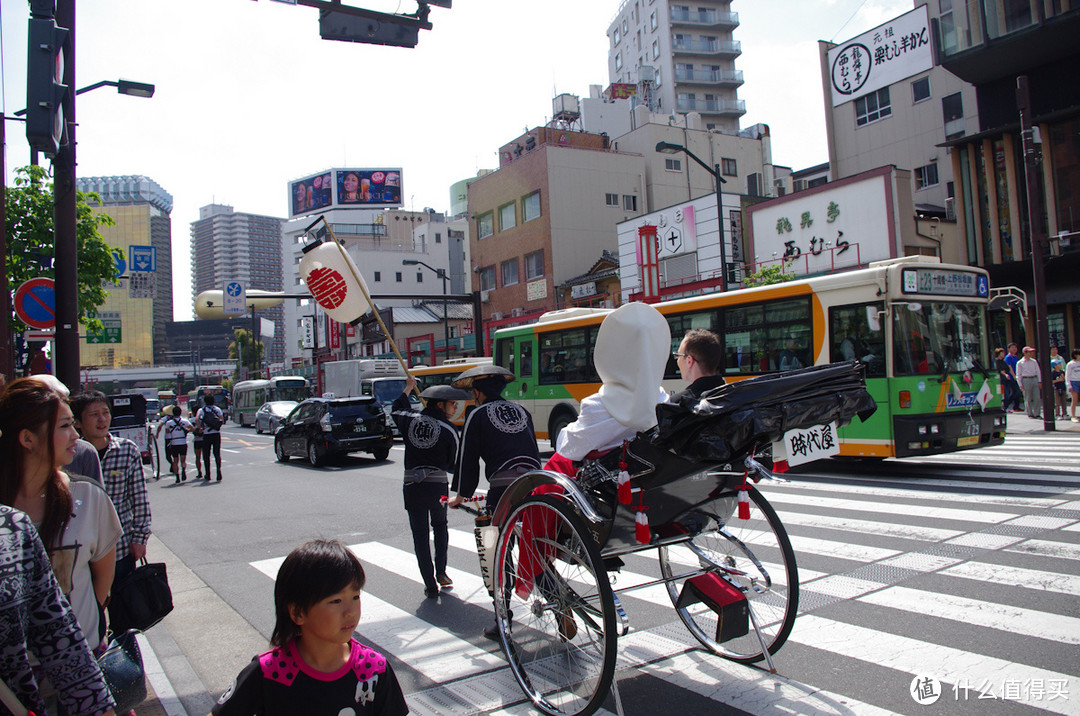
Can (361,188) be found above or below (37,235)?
above

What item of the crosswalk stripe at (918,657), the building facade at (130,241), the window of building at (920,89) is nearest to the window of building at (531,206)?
the window of building at (920,89)

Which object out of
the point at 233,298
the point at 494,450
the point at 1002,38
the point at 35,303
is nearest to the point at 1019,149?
the point at 1002,38

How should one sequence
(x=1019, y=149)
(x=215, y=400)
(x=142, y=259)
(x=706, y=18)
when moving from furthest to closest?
1. (x=706, y=18)
2. (x=215, y=400)
3. (x=1019, y=149)
4. (x=142, y=259)

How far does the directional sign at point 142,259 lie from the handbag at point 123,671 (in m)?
17.1

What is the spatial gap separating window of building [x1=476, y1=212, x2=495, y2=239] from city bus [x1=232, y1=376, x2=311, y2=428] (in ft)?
46.5

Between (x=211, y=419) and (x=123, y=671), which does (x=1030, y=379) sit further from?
(x=123, y=671)

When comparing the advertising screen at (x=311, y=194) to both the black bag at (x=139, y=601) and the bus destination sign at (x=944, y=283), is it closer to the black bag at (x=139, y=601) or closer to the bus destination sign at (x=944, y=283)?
the bus destination sign at (x=944, y=283)

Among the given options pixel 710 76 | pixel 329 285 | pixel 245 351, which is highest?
pixel 710 76

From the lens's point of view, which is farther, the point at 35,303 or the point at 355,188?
the point at 355,188

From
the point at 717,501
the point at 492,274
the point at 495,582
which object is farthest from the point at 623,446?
the point at 492,274

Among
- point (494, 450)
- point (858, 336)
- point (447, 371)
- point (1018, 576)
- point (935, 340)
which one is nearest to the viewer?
point (494, 450)

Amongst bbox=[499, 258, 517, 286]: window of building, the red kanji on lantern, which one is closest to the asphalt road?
the red kanji on lantern

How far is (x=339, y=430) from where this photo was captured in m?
17.0

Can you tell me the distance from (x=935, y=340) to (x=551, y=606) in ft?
28.8
